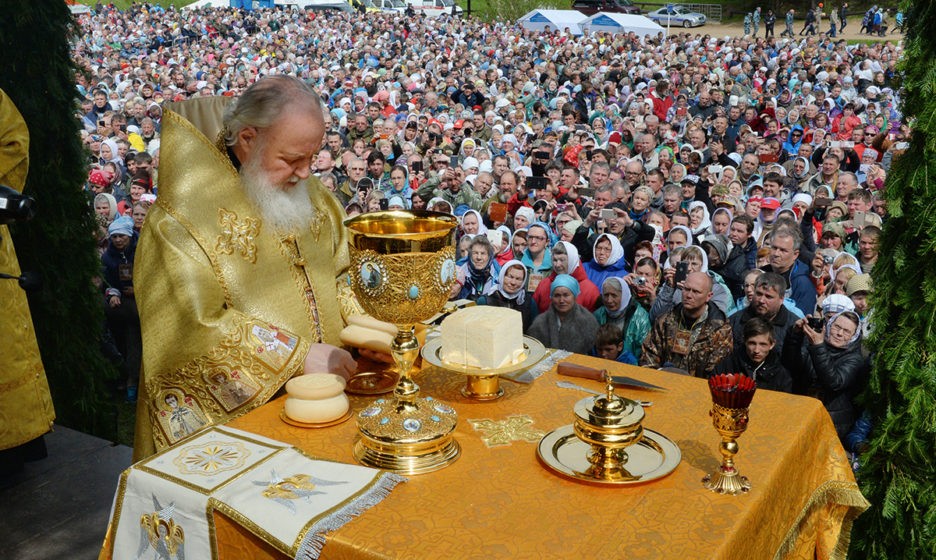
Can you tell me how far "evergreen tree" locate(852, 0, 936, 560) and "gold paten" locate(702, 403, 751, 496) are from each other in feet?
4.86

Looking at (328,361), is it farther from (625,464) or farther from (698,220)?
(698,220)

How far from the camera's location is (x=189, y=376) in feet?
8.33

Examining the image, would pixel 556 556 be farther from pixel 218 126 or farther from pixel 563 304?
pixel 563 304

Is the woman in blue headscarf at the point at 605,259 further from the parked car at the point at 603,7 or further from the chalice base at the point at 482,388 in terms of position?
the parked car at the point at 603,7

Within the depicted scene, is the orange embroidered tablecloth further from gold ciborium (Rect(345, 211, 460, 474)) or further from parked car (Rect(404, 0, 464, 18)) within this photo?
parked car (Rect(404, 0, 464, 18))

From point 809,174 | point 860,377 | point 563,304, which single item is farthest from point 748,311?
point 809,174

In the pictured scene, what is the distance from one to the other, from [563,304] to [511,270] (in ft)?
2.42

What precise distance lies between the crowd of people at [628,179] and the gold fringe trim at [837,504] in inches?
47.6

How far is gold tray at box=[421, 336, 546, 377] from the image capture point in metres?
2.20

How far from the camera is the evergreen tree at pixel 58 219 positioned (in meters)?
4.28

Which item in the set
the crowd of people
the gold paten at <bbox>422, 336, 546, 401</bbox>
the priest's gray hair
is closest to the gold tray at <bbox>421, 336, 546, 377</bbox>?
the gold paten at <bbox>422, 336, 546, 401</bbox>

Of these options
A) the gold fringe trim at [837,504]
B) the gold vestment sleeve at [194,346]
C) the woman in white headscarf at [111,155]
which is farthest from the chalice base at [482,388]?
the woman in white headscarf at [111,155]

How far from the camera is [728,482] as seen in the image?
1.85 meters

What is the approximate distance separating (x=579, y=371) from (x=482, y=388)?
0.34 meters
